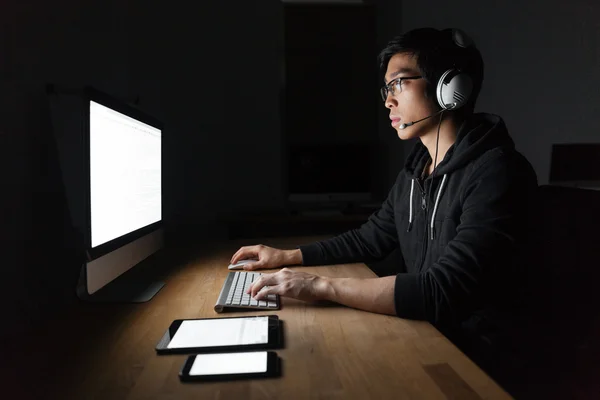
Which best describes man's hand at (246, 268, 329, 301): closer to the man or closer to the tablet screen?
the man

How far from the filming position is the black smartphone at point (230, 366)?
66cm

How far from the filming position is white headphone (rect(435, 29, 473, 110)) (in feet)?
4.02

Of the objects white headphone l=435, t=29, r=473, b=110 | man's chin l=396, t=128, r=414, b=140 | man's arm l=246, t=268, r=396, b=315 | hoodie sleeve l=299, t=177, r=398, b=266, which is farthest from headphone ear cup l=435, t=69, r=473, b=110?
man's arm l=246, t=268, r=396, b=315

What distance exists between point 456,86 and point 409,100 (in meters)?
0.14

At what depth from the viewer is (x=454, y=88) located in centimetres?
123

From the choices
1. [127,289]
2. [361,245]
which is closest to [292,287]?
[127,289]

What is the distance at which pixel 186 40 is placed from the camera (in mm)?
3025

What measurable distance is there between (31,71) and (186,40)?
205 centimetres

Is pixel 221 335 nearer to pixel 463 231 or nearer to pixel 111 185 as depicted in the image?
pixel 111 185

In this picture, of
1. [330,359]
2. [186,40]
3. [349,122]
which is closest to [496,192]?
[330,359]

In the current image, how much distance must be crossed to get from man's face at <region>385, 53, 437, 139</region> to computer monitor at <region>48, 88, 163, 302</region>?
27.4 inches

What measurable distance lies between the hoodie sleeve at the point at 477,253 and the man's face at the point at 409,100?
0.29m

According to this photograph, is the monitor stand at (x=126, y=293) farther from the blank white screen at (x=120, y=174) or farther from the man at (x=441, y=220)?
the man at (x=441, y=220)

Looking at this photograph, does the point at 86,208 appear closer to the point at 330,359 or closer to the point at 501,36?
the point at 330,359
